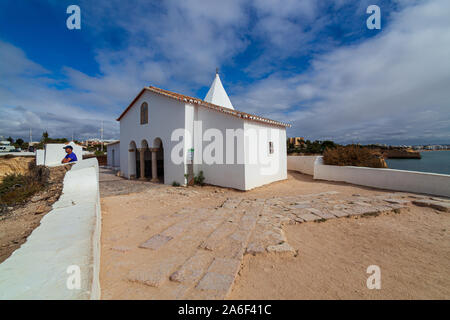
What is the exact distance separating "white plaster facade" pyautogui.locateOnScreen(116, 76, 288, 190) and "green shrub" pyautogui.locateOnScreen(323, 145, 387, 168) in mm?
2916

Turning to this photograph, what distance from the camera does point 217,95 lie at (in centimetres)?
1672

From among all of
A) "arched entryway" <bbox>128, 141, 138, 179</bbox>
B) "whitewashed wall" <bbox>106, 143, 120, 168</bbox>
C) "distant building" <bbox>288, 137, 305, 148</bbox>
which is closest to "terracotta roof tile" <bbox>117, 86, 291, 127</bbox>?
"arched entryway" <bbox>128, 141, 138, 179</bbox>

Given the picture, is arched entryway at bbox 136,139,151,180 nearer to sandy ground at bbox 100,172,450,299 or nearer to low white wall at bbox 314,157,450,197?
sandy ground at bbox 100,172,450,299

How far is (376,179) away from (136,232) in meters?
10.1

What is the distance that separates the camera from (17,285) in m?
1.41

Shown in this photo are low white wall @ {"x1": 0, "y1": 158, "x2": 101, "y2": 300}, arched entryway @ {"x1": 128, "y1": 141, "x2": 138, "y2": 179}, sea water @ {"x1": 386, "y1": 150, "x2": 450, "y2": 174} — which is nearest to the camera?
low white wall @ {"x1": 0, "y1": 158, "x2": 101, "y2": 300}

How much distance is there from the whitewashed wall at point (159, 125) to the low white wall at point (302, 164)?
9.45 m

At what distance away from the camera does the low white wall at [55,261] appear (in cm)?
135

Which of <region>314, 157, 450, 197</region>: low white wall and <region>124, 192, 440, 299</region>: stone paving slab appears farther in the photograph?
<region>314, 157, 450, 197</region>: low white wall

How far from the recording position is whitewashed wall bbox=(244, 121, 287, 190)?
28.4 ft

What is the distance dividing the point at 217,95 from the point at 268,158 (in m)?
9.41

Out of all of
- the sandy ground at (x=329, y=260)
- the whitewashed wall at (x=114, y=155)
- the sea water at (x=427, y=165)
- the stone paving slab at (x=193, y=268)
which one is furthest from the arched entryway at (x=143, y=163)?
the sea water at (x=427, y=165)
